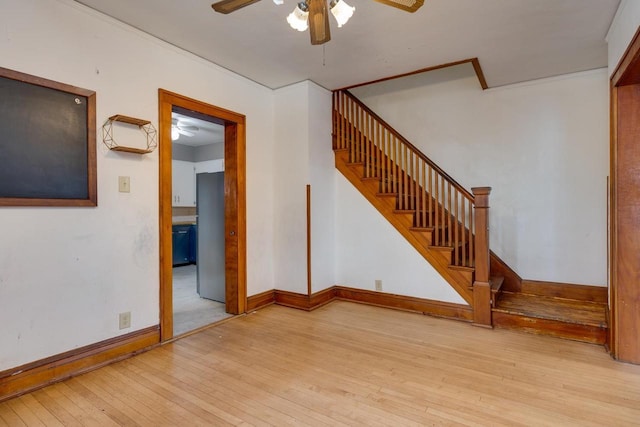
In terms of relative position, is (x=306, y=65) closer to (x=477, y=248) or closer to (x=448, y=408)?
(x=477, y=248)

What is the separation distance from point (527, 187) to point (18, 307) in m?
4.80

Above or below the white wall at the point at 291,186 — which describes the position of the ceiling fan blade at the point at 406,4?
above

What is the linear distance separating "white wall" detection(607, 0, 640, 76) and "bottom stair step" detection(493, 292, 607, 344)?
2.11 metres

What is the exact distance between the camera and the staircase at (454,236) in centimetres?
307

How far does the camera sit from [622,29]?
Result: 2.31 m

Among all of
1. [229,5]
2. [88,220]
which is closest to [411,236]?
[229,5]

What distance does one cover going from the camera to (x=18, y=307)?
6.77 ft

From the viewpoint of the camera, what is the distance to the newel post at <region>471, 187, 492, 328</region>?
3197 millimetres

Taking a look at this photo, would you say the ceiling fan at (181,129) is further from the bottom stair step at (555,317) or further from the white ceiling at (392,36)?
the bottom stair step at (555,317)

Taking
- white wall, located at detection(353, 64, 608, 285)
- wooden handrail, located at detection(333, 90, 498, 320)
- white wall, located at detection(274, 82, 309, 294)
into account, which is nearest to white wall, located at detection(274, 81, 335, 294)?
white wall, located at detection(274, 82, 309, 294)

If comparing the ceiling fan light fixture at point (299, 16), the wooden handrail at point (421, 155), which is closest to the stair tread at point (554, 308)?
the wooden handrail at point (421, 155)

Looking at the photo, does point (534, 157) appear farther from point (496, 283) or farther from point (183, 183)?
point (183, 183)

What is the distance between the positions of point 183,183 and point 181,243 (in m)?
1.35

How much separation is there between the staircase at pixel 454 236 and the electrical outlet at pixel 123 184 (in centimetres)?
244
